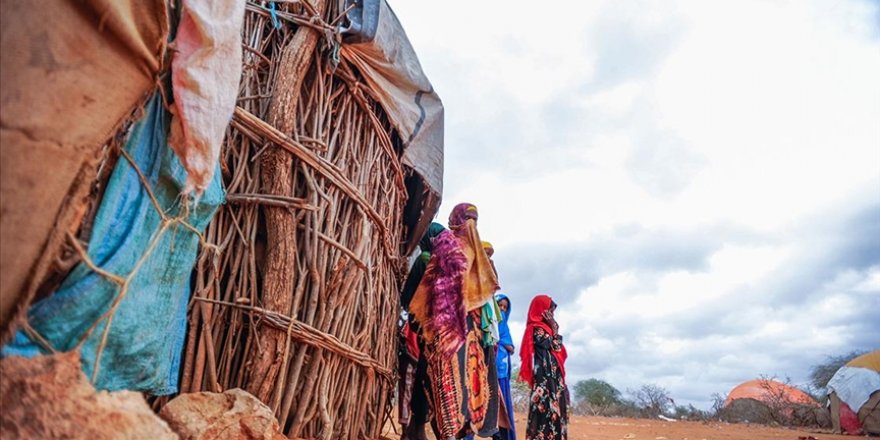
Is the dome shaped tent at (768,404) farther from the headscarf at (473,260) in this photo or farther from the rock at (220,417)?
the rock at (220,417)

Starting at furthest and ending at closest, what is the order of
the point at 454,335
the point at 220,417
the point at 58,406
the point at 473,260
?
the point at 473,260, the point at 454,335, the point at 220,417, the point at 58,406

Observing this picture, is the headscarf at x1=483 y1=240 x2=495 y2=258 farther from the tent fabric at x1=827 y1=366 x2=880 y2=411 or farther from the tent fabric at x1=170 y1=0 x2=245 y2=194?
the tent fabric at x1=827 y1=366 x2=880 y2=411

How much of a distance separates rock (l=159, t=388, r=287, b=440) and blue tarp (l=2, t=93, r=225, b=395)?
0.42ft

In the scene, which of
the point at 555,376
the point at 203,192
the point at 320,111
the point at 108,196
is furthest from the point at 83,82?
the point at 555,376

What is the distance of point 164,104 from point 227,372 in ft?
3.94

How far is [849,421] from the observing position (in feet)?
40.5

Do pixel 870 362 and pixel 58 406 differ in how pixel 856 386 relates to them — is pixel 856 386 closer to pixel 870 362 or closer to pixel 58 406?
pixel 870 362

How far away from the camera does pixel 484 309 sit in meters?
4.23

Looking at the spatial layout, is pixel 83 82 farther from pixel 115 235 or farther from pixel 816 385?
pixel 816 385

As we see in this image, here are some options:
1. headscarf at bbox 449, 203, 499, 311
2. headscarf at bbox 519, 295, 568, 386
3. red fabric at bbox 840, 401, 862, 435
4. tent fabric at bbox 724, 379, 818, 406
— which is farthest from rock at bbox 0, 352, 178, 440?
tent fabric at bbox 724, 379, 818, 406

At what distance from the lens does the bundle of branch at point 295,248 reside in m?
2.37

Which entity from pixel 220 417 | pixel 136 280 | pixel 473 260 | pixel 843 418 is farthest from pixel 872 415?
pixel 136 280

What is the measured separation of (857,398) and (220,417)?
14.8 meters

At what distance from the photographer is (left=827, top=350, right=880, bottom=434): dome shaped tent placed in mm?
12023
